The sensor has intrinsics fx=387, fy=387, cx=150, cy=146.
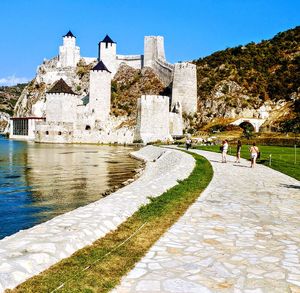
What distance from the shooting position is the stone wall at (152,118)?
60281mm

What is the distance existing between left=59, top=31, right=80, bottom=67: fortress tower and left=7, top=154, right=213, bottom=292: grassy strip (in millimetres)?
84823

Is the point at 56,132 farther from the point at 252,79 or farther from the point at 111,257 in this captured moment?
the point at 111,257

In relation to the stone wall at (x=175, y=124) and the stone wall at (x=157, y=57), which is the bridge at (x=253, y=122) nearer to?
the stone wall at (x=175, y=124)

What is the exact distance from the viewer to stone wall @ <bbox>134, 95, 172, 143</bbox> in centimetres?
6028

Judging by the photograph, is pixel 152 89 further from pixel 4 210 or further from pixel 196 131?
pixel 4 210

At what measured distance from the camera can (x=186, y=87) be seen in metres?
70.6

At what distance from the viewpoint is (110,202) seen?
9.34 metres

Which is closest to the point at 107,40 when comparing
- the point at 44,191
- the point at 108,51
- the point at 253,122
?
the point at 108,51

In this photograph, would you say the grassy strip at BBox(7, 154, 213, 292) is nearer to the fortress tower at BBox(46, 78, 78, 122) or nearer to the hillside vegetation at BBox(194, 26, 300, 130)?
the hillside vegetation at BBox(194, 26, 300, 130)

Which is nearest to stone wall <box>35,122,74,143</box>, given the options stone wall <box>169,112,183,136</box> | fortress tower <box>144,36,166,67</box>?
stone wall <box>169,112,183,136</box>

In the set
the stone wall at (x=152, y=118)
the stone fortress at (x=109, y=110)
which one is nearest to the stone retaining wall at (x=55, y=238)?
the stone wall at (x=152, y=118)

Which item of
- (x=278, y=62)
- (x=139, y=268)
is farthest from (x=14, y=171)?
(x=278, y=62)

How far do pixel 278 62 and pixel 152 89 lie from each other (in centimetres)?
2521

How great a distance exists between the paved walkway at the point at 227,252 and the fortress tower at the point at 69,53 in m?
84.4
